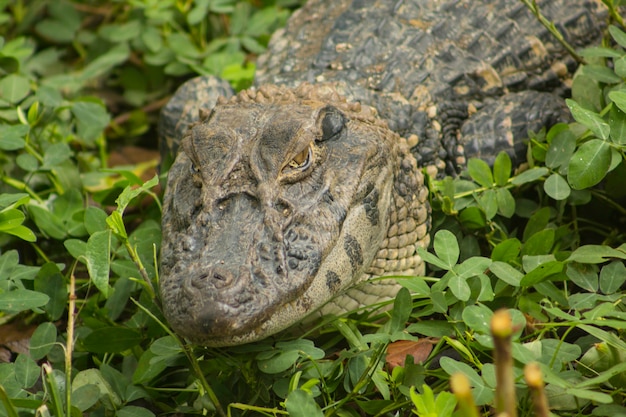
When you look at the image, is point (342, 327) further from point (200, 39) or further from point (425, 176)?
point (200, 39)

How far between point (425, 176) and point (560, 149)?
23.6 inches

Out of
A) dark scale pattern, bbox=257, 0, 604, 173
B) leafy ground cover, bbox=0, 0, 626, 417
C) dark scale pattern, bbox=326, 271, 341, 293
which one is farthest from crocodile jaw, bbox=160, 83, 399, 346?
dark scale pattern, bbox=257, 0, 604, 173

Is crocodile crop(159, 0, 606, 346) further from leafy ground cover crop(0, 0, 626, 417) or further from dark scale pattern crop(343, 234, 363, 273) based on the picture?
leafy ground cover crop(0, 0, 626, 417)

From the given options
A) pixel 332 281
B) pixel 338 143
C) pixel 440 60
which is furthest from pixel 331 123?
pixel 440 60

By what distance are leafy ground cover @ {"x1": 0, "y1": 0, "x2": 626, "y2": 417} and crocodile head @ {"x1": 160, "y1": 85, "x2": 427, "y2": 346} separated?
197mm

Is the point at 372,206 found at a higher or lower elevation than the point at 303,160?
lower

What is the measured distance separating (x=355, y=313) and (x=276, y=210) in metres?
0.59

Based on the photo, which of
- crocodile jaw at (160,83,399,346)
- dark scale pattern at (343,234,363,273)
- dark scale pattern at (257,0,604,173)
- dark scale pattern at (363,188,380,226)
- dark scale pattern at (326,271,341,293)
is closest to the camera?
crocodile jaw at (160,83,399,346)

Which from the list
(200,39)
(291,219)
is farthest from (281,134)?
(200,39)

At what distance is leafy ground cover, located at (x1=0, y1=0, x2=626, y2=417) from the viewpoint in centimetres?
246

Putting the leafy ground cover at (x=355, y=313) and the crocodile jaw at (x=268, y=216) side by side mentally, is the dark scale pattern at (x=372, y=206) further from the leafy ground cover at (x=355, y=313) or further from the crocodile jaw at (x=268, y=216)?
the leafy ground cover at (x=355, y=313)

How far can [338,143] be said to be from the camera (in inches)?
120

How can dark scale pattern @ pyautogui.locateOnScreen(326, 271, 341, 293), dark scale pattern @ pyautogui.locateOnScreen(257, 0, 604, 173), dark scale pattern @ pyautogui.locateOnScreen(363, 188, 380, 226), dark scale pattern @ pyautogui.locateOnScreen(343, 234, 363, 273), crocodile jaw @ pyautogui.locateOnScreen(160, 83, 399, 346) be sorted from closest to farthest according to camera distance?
crocodile jaw @ pyautogui.locateOnScreen(160, 83, 399, 346) → dark scale pattern @ pyautogui.locateOnScreen(326, 271, 341, 293) → dark scale pattern @ pyautogui.locateOnScreen(343, 234, 363, 273) → dark scale pattern @ pyautogui.locateOnScreen(363, 188, 380, 226) → dark scale pattern @ pyautogui.locateOnScreen(257, 0, 604, 173)

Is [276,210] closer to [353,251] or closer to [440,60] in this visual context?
[353,251]
